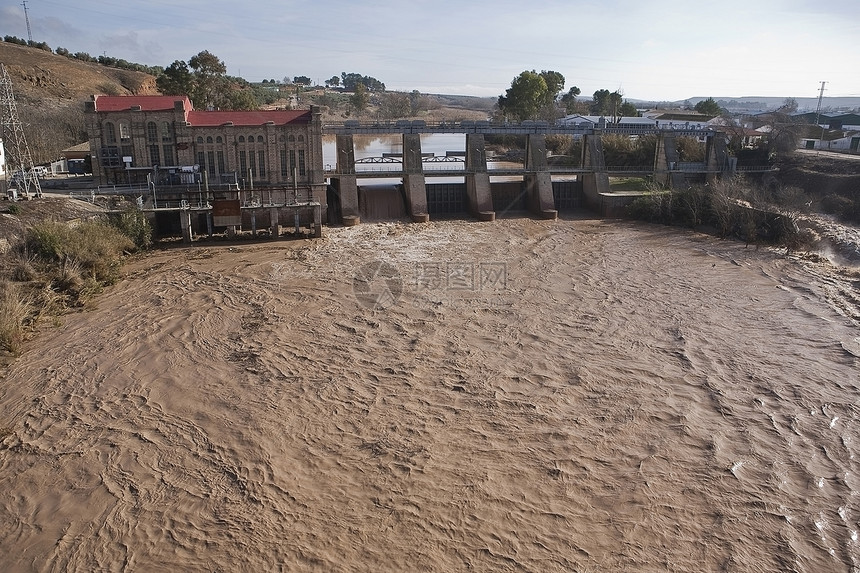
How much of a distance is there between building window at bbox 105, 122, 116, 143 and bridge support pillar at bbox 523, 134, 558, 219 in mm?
26781

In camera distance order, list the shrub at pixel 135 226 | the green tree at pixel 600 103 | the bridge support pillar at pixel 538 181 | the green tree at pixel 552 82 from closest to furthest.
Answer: the shrub at pixel 135 226 → the bridge support pillar at pixel 538 181 → the green tree at pixel 552 82 → the green tree at pixel 600 103

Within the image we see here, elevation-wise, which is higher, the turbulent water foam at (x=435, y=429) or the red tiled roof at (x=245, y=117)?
the red tiled roof at (x=245, y=117)

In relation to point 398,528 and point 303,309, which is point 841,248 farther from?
point 398,528

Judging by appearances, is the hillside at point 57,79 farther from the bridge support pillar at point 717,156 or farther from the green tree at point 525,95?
the bridge support pillar at point 717,156

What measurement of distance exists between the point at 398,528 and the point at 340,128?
1300 inches

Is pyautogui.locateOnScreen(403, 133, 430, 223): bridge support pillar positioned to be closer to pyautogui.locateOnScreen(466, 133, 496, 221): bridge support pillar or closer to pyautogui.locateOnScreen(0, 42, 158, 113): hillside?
pyautogui.locateOnScreen(466, 133, 496, 221): bridge support pillar

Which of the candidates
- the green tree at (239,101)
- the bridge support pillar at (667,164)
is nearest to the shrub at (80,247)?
the green tree at (239,101)

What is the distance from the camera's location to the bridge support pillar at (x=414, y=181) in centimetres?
4091

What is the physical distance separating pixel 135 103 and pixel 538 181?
2633cm

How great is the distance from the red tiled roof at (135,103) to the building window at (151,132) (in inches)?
37.0

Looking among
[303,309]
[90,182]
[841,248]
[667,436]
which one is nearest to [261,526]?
[667,436]

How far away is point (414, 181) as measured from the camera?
41.4m

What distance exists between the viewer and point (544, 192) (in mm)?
43219

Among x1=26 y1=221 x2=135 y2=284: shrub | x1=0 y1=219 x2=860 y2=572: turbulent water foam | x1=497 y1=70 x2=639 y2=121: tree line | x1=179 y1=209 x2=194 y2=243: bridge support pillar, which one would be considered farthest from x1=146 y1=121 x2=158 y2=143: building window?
x1=497 y1=70 x2=639 y2=121: tree line
